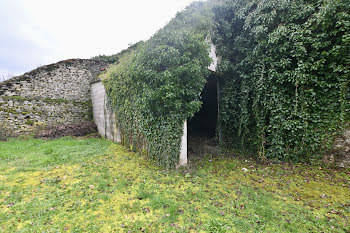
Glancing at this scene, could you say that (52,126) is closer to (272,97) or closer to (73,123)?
(73,123)

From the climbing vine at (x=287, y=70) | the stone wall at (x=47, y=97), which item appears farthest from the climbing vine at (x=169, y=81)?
the stone wall at (x=47, y=97)

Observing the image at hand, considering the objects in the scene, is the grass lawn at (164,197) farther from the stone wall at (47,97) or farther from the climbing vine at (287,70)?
the stone wall at (47,97)

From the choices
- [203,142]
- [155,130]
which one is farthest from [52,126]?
[203,142]

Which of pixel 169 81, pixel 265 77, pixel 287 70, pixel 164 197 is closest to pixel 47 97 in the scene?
pixel 169 81

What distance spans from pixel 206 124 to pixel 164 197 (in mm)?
6652

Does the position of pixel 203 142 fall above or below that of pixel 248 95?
below

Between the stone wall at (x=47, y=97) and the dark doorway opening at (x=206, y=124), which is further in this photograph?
the stone wall at (x=47, y=97)

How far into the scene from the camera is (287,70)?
471 centimetres

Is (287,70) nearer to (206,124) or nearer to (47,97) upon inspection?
(206,124)

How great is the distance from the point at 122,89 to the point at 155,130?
96.9 inches

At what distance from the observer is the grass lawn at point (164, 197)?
2.52 metres

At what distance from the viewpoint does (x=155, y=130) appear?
478 centimetres

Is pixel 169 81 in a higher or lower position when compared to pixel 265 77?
lower

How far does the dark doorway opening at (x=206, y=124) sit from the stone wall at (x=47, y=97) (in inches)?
282
